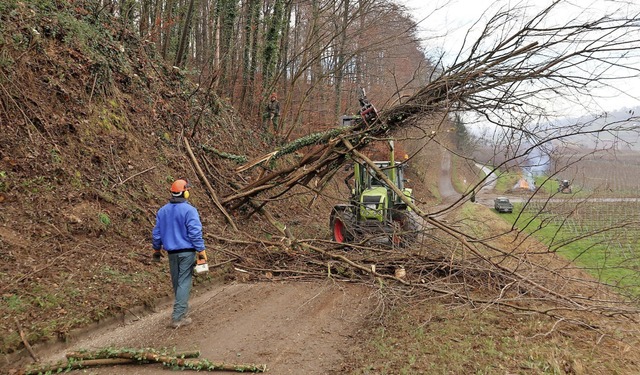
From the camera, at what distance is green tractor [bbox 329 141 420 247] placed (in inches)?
319

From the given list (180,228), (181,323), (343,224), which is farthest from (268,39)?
(181,323)

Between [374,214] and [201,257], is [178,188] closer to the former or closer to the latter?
[201,257]

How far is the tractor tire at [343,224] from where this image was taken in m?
8.82

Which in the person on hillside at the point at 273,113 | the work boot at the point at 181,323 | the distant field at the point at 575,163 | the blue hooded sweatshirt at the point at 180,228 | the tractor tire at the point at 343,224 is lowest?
the work boot at the point at 181,323

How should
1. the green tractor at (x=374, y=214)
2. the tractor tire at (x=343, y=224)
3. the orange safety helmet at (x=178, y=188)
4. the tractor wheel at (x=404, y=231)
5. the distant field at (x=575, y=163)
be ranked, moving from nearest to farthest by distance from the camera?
the orange safety helmet at (x=178, y=188) → the distant field at (x=575, y=163) → the tractor wheel at (x=404, y=231) → the green tractor at (x=374, y=214) → the tractor tire at (x=343, y=224)

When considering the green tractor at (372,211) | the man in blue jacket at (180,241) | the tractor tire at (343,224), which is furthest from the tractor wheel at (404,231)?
the man in blue jacket at (180,241)

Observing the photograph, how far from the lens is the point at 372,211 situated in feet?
29.3

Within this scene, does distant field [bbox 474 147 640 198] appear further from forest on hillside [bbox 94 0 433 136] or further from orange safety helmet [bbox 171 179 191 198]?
forest on hillside [bbox 94 0 433 136]

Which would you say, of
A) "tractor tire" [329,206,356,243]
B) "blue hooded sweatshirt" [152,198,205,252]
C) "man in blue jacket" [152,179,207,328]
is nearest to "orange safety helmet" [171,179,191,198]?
"man in blue jacket" [152,179,207,328]

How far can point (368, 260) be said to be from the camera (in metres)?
7.46

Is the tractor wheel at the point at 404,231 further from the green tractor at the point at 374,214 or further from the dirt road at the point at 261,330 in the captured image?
the dirt road at the point at 261,330

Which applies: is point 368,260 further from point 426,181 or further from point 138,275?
point 426,181

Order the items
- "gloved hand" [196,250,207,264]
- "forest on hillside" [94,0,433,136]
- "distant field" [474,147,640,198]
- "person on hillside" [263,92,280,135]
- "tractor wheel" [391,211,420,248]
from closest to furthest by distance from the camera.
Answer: "gloved hand" [196,250,207,264]
"distant field" [474,147,640,198]
"tractor wheel" [391,211,420,248]
"forest on hillside" [94,0,433,136]
"person on hillside" [263,92,280,135]

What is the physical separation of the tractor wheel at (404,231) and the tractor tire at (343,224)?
976 millimetres
